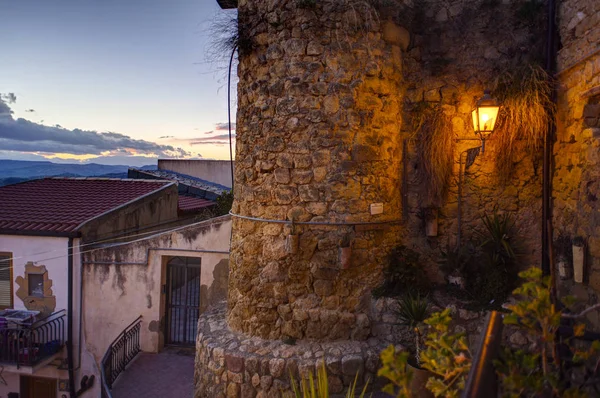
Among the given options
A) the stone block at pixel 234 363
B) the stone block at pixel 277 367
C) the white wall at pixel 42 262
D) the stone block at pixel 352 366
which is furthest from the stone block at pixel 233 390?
the white wall at pixel 42 262

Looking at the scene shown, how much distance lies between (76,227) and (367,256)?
241 inches

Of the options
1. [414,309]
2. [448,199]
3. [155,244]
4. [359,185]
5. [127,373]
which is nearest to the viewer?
[414,309]

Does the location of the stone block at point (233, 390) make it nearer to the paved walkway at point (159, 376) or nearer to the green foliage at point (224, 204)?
the paved walkway at point (159, 376)

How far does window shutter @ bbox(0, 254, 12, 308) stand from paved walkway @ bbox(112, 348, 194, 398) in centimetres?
318

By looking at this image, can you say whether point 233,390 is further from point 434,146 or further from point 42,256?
point 42,256

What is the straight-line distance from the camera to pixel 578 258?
4336 millimetres

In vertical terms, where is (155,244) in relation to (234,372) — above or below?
above

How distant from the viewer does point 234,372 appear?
5012mm

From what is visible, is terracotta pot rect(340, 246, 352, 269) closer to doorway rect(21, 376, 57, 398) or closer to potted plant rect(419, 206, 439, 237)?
potted plant rect(419, 206, 439, 237)

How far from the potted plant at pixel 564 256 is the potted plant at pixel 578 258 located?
0.17 meters

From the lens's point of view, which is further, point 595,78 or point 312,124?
point 312,124

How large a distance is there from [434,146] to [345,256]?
1.91 metres

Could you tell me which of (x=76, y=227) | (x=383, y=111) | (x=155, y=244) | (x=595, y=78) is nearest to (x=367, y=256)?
(x=383, y=111)

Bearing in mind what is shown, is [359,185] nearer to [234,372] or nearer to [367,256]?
[367,256]
